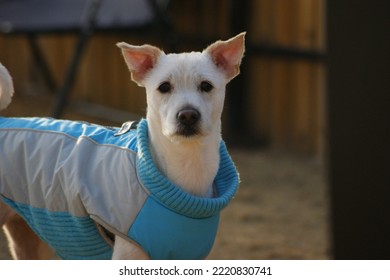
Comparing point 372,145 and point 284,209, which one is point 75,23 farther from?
point 372,145

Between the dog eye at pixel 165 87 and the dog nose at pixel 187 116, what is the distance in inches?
5.8

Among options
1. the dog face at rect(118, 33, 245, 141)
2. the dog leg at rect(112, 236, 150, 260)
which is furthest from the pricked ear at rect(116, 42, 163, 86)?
the dog leg at rect(112, 236, 150, 260)

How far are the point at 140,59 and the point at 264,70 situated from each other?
14.4ft

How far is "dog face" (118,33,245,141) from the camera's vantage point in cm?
307

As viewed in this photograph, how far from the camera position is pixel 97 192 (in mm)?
3105

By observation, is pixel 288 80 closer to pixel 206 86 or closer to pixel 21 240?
pixel 21 240

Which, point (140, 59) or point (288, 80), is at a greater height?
point (140, 59)

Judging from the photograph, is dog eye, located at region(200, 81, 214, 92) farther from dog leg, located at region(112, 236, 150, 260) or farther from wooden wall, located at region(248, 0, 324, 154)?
wooden wall, located at region(248, 0, 324, 154)

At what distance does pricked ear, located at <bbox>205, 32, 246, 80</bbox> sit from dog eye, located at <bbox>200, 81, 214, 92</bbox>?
0.15 meters

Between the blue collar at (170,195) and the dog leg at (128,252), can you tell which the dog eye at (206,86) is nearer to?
the blue collar at (170,195)

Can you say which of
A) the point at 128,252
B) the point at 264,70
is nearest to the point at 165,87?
the point at 128,252

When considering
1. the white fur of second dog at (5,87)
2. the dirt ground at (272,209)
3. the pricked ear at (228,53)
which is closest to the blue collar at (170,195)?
the pricked ear at (228,53)
